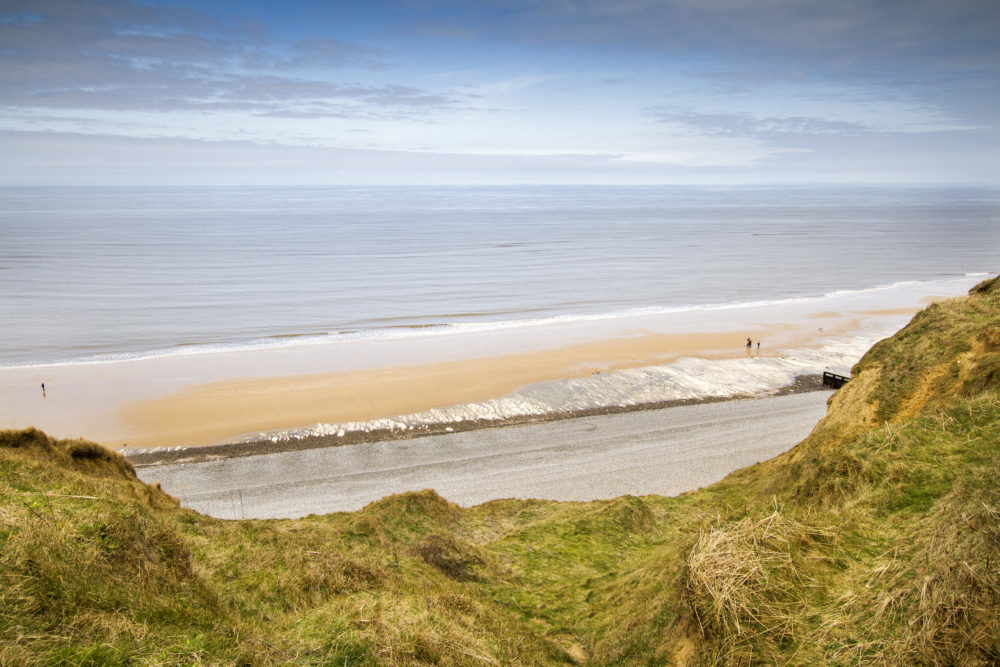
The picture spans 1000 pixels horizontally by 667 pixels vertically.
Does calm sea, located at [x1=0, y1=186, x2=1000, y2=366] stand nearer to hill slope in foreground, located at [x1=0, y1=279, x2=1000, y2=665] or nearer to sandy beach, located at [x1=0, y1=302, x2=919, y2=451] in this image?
sandy beach, located at [x1=0, y1=302, x2=919, y2=451]

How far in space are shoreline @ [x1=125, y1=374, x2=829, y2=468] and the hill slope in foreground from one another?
1085cm

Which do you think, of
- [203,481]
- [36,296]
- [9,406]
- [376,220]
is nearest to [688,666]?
[203,481]

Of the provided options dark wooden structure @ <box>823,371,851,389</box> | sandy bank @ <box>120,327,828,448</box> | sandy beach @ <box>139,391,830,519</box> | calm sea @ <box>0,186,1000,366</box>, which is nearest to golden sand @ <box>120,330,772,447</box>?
sandy bank @ <box>120,327,828,448</box>

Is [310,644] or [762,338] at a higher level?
[762,338]

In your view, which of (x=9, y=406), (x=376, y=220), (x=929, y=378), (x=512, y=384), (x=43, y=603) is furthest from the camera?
(x=376, y=220)

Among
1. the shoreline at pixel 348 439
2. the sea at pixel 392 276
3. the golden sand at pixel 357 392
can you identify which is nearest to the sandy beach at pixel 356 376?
the golden sand at pixel 357 392

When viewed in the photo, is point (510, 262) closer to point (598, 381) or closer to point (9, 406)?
point (598, 381)

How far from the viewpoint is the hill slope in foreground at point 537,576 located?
5.83 m

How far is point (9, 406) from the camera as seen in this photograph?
28422 mm

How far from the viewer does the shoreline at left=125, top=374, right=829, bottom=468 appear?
2339cm

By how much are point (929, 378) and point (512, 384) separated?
63.4 feet

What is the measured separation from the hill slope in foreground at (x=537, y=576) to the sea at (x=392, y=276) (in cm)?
2390

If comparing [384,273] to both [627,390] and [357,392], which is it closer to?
[357,392]

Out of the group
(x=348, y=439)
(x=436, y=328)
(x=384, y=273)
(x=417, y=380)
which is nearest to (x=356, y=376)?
(x=417, y=380)
